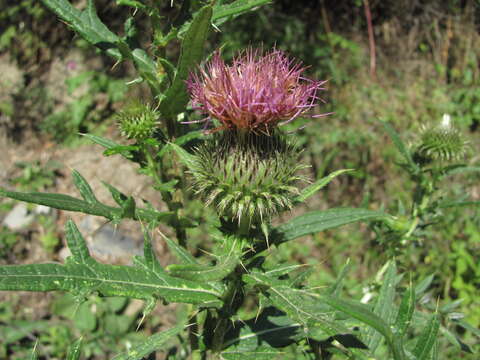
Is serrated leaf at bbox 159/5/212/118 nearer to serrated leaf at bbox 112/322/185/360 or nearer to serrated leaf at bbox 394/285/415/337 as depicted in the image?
serrated leaf at bbox 112/322/185/360

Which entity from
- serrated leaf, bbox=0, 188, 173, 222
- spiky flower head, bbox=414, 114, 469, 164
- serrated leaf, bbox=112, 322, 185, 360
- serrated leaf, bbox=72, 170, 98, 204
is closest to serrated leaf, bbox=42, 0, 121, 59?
serrated leaf, bbox=72, 170, 98, 204

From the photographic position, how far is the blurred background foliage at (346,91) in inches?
220

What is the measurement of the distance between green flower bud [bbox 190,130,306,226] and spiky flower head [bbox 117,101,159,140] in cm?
32

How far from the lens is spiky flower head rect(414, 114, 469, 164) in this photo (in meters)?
3.36

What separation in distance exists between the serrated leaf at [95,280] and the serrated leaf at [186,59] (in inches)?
28.2

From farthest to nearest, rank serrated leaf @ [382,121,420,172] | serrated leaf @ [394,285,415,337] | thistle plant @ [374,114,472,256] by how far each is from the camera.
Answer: serrated leaf @ [382,121,420,172]
thistle plant @ [374,114,472,256]
serrated leaf @ [394,285,415,337]

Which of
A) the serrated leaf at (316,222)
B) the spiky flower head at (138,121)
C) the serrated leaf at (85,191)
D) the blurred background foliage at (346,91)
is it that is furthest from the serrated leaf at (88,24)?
the blurred background foliage at (346,91)

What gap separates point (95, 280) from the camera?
1656mm

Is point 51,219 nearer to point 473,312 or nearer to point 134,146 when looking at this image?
point 134,146

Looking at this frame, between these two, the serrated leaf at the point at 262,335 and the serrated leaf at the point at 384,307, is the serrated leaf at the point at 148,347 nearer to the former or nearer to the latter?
the serrated leaf at the point at 262,335

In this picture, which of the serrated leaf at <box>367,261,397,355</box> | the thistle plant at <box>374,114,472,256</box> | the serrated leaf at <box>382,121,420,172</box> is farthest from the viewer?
the serrated leaf at <box>382,121,420,172</box>

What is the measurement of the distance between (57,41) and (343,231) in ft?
19.9

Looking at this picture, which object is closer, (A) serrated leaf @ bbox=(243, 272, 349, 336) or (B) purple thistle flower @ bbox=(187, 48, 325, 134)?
(A) serrated leaf @ bbox=(243, 272, 349, 336)

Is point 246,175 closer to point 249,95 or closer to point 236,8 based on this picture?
point 249,95
